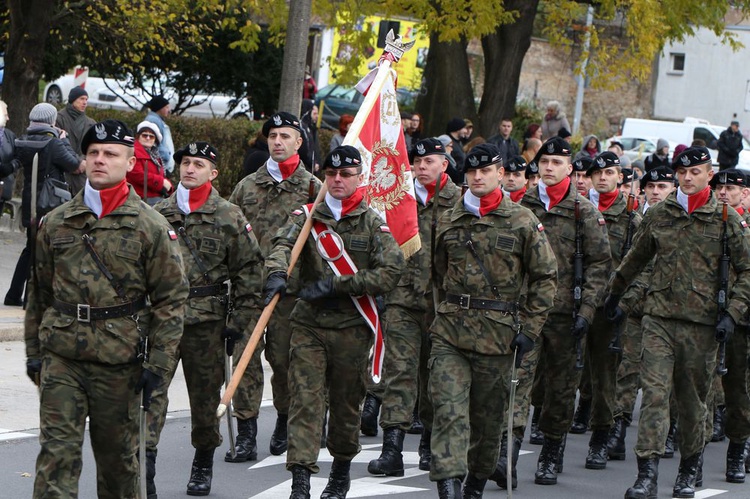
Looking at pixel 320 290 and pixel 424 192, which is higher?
pixel 424 192

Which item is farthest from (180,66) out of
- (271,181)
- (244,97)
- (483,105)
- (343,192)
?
(343,192)

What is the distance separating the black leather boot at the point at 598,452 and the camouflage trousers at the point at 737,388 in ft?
2.63

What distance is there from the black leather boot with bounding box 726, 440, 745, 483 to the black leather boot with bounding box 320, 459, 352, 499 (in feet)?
10.8

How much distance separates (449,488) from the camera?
7816mm

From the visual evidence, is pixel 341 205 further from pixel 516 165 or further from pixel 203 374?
pixel 516 165

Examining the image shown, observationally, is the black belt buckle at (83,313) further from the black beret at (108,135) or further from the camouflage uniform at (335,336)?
the camouflage uniform at (335,336)

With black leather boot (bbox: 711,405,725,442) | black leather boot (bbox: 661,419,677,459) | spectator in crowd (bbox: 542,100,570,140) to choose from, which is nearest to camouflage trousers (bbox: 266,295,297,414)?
black leather boot (bbox: 661,419,677,459)

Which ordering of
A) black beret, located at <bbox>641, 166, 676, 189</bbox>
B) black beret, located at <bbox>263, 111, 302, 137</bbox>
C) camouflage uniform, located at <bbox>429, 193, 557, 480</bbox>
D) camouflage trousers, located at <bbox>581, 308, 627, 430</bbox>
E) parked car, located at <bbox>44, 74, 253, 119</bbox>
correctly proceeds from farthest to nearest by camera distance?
1. parked car, located at <bbox>44, 74, 253, 119</bbox>
2. black beret, located at <bbox>641, 166, 676, 189</bbox>
3. camouflage trousers, located at <bbox>581, 308, 627, 430</bbox>
4. black beret, located at <bbox>263, 111, 302, 137</bbox>
5. camouflage uniform, located at <bbox>429, 193, 557, 480</bbox>

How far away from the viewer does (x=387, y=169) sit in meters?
9.83

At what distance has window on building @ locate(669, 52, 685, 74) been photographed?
173 feet

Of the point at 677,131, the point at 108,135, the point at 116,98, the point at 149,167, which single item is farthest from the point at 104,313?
the point at 677,131

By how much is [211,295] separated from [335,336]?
838 mm

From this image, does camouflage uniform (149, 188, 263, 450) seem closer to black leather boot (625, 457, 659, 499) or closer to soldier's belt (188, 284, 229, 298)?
soldier's belt (188, 284, 229, 298)

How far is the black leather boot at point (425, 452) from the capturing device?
9.75 m
